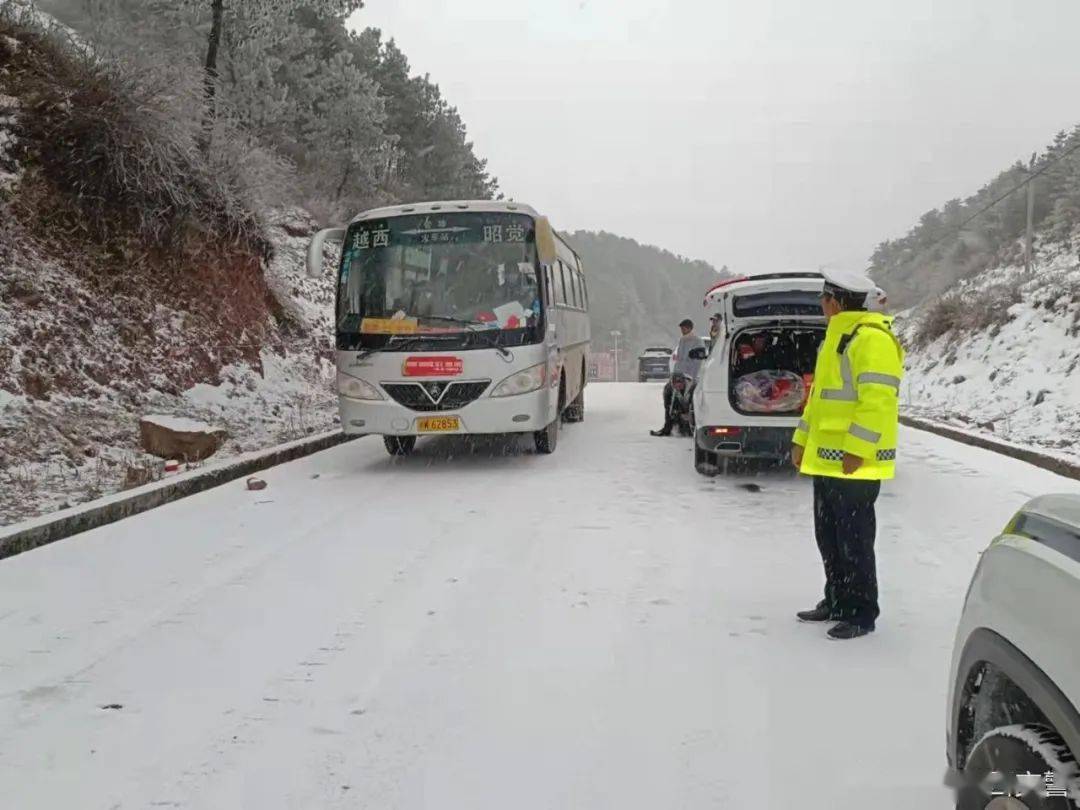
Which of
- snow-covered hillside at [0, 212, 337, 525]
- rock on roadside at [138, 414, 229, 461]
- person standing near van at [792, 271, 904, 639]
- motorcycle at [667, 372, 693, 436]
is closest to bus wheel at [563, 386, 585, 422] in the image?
motorcycle at [667, 372, 693, 436]

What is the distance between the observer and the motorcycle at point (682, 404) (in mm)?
12805

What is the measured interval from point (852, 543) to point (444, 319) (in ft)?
20.3

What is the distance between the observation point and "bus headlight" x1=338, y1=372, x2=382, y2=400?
9.71 metres

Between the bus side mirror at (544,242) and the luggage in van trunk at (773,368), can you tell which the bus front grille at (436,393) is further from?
the luggage in van trunk at (773,368)

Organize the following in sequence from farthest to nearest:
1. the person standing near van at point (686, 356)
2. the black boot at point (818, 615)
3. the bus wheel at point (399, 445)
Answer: the person standing near van at point (686, 356) < the bus wheel at point (399, 445) < the black boot at point (818, 615)

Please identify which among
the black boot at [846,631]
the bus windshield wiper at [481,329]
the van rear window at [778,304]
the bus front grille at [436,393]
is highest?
the van rear window at [778,304]

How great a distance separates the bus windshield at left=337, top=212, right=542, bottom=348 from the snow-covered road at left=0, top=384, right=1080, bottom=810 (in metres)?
2.62

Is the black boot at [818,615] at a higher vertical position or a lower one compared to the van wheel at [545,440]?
lower

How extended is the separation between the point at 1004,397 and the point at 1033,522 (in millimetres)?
14680

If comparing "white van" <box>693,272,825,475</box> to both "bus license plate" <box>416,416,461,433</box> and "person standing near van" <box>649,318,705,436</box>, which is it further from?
"person standing near van" <box>649,318,705,436</box>

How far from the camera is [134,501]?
7.54 m

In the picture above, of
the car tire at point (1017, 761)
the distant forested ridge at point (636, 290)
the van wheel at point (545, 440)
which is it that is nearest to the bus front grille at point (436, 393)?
the van wheel at point (545, 440)

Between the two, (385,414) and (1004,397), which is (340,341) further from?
(1004,397)

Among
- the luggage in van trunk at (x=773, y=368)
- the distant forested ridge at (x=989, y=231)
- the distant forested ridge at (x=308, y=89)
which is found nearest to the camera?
the luggage in van trunk at (x=773, y=368)
